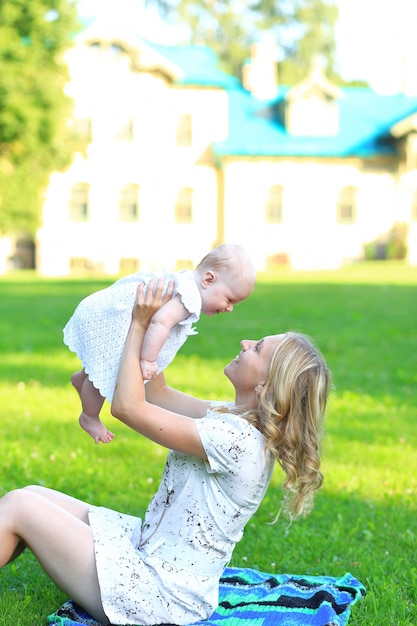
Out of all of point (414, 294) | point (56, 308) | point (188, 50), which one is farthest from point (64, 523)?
point (188, 50)

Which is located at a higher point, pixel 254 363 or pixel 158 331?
pixel 158 331

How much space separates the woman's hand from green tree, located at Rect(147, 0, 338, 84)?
48.1 m

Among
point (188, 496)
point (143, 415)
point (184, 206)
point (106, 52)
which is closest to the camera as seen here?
point (143, 415)

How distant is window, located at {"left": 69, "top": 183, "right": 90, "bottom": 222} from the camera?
3878cm

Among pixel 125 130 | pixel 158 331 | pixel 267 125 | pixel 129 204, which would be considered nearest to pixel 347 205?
pixel 267 125

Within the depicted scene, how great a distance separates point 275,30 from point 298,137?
14136mm

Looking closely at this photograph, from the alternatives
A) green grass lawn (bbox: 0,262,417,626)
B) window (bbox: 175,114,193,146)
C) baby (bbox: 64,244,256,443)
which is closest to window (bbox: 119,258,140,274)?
window (bbox: 175,114,193,146)

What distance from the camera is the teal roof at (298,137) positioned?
129ft

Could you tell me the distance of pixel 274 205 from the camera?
132 ft

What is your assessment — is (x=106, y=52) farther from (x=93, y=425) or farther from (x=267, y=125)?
(x=93, y=425)

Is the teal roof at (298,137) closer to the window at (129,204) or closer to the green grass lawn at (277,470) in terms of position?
the window at (129,204)

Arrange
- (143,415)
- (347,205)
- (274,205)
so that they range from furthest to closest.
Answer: (347,205) → (274,205) → (143,415)

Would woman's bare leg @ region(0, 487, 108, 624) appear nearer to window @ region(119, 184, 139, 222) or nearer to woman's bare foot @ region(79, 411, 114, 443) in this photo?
woman's bare foot @ region(79, 411, 114, 443)

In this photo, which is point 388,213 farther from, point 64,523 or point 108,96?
point 64,523
